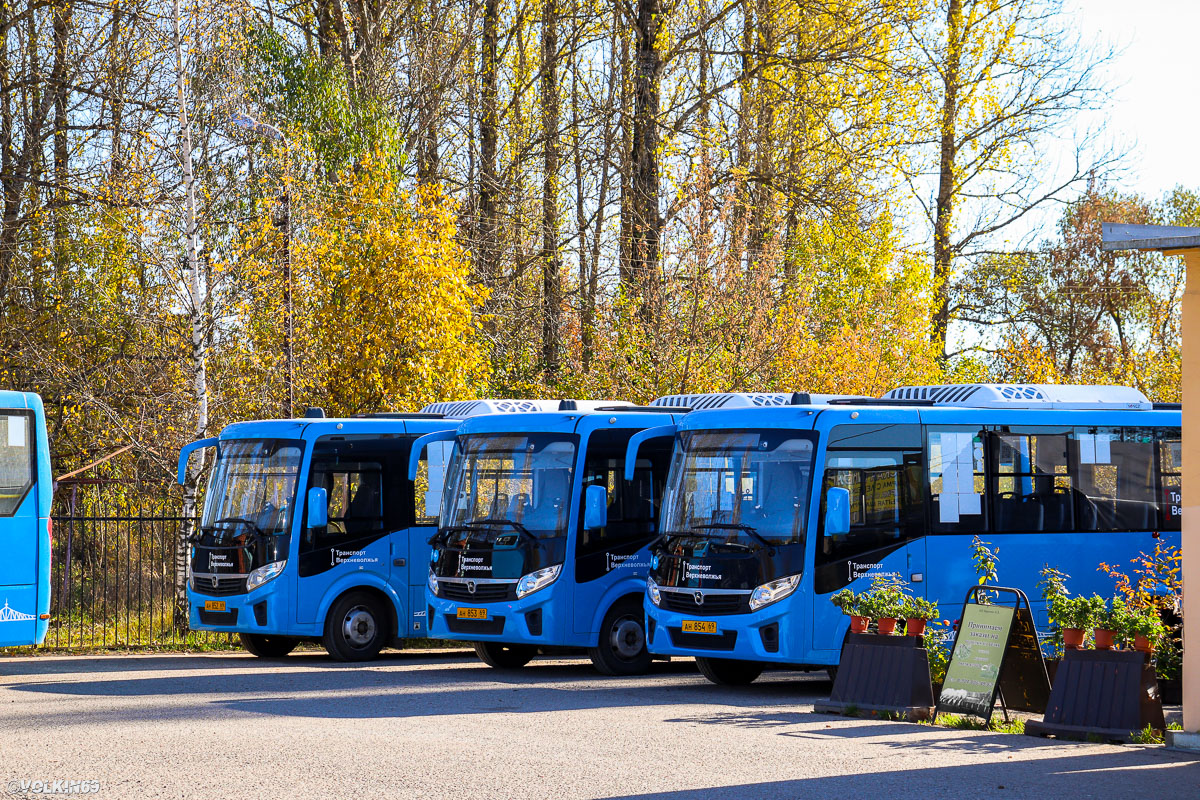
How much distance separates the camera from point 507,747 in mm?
10680

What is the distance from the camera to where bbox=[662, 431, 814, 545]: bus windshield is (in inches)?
579

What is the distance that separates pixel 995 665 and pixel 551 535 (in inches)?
224

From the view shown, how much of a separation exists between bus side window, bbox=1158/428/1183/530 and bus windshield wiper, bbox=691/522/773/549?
571 centimetres

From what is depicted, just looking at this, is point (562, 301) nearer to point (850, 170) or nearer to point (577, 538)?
point (850, 170)

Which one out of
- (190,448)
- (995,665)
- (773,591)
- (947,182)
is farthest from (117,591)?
(947,182)

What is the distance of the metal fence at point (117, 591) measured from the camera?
67.2 feet

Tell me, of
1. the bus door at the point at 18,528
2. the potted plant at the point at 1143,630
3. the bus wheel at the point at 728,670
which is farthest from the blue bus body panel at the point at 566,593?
the potted plant at the point at 1143,630

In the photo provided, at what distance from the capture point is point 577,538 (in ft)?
53.8

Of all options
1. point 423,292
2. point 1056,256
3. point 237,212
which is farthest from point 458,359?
point 1056,256

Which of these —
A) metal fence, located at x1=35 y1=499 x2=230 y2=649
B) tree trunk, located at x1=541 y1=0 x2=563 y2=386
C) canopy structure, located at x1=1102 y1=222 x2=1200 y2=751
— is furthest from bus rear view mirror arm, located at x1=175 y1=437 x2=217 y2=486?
tree trunk, located at x1=541 y1=0 x2=563 y2=386

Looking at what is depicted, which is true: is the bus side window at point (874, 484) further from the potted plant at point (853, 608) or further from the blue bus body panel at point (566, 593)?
the blue bus body panel at point (566, 593)

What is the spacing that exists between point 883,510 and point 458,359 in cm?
1054

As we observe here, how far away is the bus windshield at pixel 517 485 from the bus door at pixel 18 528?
4.53 m

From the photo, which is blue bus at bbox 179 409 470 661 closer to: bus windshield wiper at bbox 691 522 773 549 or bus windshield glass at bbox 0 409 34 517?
bus windshield glass at bbox 0 409 34 517
